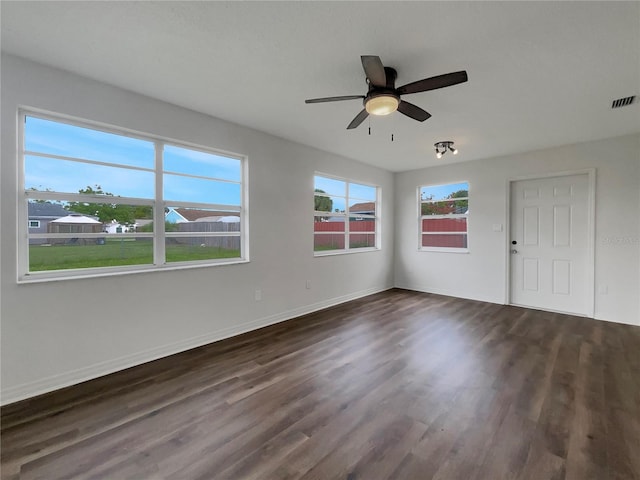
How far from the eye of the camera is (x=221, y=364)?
2.74m

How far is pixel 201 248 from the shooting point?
332cm

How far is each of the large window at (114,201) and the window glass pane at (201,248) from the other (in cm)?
1

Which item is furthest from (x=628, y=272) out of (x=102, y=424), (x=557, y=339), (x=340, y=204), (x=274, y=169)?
(x=102, y=424)

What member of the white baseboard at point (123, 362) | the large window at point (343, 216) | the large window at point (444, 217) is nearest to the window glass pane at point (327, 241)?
the large window at point (343, 216)

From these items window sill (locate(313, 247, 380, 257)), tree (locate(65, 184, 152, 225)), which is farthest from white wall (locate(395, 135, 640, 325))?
tree (locate(65, 184, 152, 225))

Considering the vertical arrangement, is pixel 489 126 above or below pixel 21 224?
above

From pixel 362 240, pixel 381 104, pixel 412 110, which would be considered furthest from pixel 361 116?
pixel 362 240

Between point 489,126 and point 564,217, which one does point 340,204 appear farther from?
point 564,217

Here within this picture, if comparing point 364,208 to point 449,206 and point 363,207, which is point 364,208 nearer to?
point 363,207

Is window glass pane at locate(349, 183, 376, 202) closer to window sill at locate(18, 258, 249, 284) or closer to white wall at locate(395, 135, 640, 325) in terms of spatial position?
white wall at locate(395, 135, 640, 325)

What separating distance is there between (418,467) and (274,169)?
3.49m

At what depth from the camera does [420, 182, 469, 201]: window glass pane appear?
5387 mm

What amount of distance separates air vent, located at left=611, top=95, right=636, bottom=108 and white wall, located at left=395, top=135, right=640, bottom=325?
144 cm

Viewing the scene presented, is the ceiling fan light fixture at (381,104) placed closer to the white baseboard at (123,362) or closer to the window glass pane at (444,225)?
the white baseboard at (123,362)
